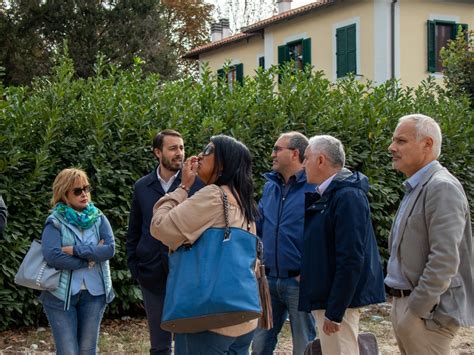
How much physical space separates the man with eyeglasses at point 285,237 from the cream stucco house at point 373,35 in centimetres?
2002

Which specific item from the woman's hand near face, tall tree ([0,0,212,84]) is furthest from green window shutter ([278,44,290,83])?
the woman's hand near face

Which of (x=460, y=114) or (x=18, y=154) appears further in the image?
(x=460, y=114)

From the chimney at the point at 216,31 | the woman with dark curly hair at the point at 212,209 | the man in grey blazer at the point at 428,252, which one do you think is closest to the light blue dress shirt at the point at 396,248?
the man in grey blazer at the point at 428,252

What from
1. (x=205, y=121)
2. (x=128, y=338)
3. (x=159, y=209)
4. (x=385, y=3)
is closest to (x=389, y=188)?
(x=205, y=121)

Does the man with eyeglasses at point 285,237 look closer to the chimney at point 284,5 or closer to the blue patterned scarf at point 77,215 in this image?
the blue patterned scarf at point 77,215

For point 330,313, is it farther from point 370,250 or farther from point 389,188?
point 389,188

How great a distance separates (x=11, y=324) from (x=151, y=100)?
3.04 m

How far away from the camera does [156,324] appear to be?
606cm

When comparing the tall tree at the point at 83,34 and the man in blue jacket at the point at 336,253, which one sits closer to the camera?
the man in blue jacket at the point at 336,253

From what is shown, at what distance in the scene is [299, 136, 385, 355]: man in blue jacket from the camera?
4.74 metres

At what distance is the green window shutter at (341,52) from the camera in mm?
27703

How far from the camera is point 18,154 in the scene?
770 cm

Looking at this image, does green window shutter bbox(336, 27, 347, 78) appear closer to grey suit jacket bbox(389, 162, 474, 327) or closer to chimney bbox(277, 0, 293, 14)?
chimney bbox(277, 0, 293, 14)

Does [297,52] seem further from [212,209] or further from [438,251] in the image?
[212,209]
